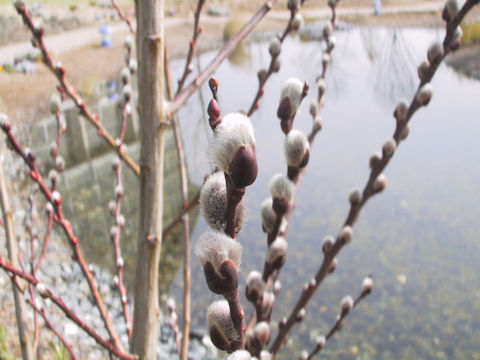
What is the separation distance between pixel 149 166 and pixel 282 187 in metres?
0.24

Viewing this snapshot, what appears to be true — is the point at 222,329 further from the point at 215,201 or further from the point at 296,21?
the point at 296,21

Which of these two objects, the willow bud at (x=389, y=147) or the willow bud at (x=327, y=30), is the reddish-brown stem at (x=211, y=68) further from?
the willow bud at (x=389, y=147)

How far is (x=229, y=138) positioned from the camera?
0.24 meters

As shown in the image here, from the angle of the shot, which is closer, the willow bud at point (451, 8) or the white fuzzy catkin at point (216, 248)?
the white fuzzy catkin at point (216, 248)

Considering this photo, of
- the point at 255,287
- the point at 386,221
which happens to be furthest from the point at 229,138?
the point at 386,221

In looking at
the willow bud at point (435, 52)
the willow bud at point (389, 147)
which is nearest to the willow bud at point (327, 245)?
the willow bud at point (389, 147)

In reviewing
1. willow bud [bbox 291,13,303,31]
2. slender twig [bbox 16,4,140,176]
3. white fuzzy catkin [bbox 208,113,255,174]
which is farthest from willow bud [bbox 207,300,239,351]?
willow bud [bbox 291,13,303,31]

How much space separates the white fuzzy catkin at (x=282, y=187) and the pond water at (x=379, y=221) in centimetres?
133

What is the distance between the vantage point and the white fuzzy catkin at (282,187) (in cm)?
40

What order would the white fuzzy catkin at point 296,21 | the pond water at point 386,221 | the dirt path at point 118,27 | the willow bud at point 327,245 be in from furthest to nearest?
the dirt path at point 118,27, the pond water at point 386,221, the white fuzzy catkin at point 296,21, the willow bud at point 327,245

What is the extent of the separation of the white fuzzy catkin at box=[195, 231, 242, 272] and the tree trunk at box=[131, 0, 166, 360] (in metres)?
0.32

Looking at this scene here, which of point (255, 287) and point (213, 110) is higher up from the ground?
point (213, 110)

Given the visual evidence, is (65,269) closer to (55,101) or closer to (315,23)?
(55,101)

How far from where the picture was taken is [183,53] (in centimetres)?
745
